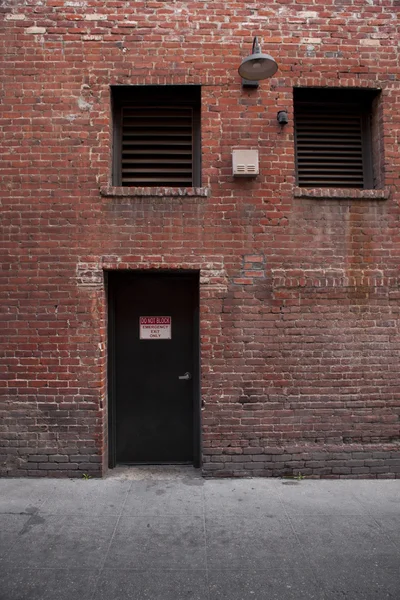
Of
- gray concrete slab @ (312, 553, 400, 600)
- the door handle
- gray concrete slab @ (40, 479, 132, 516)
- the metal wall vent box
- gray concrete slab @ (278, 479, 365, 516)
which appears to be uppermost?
the metal wall vent box

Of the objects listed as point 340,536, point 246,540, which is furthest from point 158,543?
point 340,536

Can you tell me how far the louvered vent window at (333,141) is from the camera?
5.30 metres

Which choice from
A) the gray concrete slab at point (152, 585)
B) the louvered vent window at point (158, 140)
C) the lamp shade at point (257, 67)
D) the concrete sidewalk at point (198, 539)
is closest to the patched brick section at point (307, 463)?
the concrete sidewalk at point (198, 539)

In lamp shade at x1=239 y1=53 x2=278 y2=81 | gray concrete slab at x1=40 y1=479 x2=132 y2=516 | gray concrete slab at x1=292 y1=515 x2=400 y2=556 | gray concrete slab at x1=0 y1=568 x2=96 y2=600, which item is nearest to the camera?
gray concrete slab at x1=0 y1=568 x2=96 y2=600

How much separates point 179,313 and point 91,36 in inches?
148

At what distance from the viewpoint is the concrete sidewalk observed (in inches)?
113

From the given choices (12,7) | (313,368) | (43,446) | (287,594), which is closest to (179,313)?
(313,368)

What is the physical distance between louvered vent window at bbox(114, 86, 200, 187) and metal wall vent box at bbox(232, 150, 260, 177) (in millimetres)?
591

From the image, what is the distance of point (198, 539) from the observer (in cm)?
347

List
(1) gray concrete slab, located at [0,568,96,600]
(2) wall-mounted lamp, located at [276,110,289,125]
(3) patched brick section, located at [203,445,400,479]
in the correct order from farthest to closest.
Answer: (2) wall-mounted lamp, located at [276,110,289,125] < (3) patched brick section, located at [203,445,400,479] < (1) gray concrete slab, located at [0,568,96,600]

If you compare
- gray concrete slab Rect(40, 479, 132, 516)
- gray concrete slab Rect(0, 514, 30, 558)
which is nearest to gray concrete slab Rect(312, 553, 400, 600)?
gray concrete slab Rect(40, 479, 132, 516)

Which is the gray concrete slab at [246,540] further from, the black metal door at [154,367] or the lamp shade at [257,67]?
the lamp shade at [257,67]

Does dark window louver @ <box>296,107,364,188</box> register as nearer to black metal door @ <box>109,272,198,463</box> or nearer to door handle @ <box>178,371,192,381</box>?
black metal door @ <box>109,272,198,463</box>

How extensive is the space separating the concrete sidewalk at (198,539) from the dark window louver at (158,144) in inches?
154
